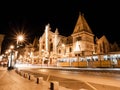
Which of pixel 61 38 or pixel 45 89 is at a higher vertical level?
pixel 61 38

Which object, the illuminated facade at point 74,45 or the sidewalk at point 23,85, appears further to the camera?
the illuminated facade at point 74,45

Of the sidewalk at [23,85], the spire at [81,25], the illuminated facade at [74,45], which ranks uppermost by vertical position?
the spire at [81,25]

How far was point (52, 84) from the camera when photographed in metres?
7.75

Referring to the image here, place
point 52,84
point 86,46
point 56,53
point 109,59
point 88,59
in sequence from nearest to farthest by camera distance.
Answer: point 52,84
point 109,59
point 88,59
point 86,46
point 56,53

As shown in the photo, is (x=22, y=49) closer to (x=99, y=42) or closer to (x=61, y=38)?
(x=61, y=38)

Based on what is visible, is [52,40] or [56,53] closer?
[56,53]

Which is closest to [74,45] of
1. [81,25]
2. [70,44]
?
[70,44]

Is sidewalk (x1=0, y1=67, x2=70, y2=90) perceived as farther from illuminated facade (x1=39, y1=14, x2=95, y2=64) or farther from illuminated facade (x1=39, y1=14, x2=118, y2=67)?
illuminated facade (x1=39, y1=14, x2=95, y2=64)

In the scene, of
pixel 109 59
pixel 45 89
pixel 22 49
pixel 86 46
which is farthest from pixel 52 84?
pixel 22 49

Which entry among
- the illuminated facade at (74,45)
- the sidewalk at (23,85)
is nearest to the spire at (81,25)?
the illuminated facade at (74,45)

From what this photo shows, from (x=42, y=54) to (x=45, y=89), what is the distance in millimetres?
61495

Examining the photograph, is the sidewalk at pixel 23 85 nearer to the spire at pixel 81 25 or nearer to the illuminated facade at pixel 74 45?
the illuminated facade at pixel 74 45

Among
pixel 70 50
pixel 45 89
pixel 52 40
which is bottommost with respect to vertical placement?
pixel 45 89

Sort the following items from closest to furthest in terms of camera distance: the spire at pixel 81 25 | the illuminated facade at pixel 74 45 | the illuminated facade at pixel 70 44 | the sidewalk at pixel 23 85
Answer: the sidewalk at pixel 23 85 → the illuminated facade at pixel 74 45 → the illuminated facade at pixel 70 44 → the spire at pixel 81 25
